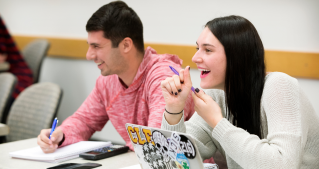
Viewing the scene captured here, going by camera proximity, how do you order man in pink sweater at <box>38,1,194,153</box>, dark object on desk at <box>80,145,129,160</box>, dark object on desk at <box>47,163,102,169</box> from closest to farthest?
dark object on desk at <box>47,163,102,169</box>, dark object on desk at <box>80,145,129,160</box>, man in pink sweater at <box>38,1,194,153</box>

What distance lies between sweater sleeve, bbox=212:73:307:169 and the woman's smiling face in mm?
174

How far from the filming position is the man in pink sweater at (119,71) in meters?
1.68

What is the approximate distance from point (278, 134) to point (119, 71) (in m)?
0.92

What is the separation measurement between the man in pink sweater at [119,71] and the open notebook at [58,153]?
99mm

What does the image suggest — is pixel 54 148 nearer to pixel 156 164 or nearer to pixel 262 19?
pixel 156 164

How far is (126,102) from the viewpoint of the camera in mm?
1717

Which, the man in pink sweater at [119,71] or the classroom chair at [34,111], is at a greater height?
the man in pink sweater at [119,71]

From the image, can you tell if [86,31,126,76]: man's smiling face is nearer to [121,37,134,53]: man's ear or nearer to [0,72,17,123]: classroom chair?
[121,37,134,53]: man's ear

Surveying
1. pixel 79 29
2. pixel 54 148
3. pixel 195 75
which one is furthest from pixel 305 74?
pixel 79 29

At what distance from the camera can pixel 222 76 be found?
119 cm

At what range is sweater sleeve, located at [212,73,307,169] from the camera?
992 millimetres

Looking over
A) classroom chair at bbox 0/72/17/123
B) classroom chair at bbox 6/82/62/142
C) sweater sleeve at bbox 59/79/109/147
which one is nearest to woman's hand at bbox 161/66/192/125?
sweater sleeve at bbox 59/79/109/147

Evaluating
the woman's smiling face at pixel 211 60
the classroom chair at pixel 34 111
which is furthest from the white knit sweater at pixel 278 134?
the classroom chair at pixel 34 111

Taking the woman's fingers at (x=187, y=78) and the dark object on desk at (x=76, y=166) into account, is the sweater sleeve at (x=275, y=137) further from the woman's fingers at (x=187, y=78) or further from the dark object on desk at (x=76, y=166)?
the dark object on desk at (x=76, y=166)
